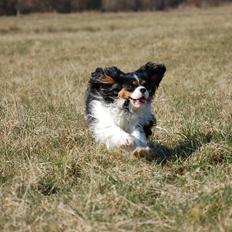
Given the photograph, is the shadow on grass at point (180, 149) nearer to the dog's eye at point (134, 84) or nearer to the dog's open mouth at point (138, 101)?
the dog's open mouth at point (138, 101)

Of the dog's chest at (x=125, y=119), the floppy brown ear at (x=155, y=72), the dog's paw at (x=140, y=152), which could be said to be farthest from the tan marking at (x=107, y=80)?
the dog's paw at (x=140, y=152)

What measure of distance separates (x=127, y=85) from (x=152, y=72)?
416mm

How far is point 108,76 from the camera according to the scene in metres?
4.95

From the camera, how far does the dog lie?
4.78 m

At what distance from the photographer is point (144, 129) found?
5168 mm

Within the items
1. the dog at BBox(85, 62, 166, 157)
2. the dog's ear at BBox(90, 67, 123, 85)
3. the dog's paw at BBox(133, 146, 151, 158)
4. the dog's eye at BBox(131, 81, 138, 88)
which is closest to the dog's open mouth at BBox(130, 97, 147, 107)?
the dog at BBox(85, 62, 166, 157)

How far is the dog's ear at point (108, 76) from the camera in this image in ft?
16.1

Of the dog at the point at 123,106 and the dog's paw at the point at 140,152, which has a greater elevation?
the dog at the point at 123,106

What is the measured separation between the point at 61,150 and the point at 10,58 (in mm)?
10297

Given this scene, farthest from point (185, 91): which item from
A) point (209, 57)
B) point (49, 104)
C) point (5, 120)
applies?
point (209, 57)

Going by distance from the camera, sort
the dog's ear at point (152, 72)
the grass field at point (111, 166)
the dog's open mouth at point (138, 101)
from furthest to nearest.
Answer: the dog's ear at point (152, 72), the dog's open mouth at point (138, 101), the grass field at point (111, 166)

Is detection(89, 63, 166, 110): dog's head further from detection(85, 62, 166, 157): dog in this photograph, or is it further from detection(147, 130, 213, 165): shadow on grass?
detection(147, 130, 213, 165): shadow on grass

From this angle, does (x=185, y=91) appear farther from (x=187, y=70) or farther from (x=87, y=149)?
(x=87, y=149)

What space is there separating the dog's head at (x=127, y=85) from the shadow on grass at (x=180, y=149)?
51 centimetres
